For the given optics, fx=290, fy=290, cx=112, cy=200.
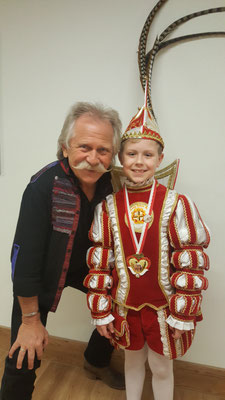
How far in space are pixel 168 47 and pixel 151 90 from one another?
213 mm

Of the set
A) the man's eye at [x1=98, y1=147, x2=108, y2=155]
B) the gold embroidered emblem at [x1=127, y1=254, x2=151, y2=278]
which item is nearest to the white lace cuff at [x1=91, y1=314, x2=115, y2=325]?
the gold embroidered emblem at [x1=127, y1=254, x2=151, y2=278]

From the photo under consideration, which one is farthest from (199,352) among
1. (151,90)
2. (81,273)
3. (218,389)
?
(151,90)

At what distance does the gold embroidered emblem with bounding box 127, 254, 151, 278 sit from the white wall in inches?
20.9

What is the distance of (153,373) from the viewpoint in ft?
4.08

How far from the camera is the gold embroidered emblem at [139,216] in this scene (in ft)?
3.67

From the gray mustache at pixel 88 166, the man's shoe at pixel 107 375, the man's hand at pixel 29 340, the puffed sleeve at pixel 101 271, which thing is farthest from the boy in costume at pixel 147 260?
the man's shoe at pixel 107 375

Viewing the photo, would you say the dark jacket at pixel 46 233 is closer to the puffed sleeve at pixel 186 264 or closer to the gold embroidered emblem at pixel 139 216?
the gold embroidered emblem at pixel 139 216

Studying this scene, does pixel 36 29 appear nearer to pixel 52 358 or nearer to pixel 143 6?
pixel 143 6

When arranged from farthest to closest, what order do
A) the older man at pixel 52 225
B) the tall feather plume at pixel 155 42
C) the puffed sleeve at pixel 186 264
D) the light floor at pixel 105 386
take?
the light floor at pixel 105 386 → the tall feather plume at pixel 155 42 → the older man at pixel 52 225 → the puffed sleeve at pixel 186 264

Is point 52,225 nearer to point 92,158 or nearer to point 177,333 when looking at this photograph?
point 92,158

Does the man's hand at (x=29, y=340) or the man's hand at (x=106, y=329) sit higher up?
the man's hand at (x=106, y=329)

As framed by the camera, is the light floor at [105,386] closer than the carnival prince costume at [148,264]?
No

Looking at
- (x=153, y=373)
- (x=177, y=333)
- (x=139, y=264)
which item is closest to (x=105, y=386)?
(x=153, y=373)

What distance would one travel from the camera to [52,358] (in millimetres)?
1822
